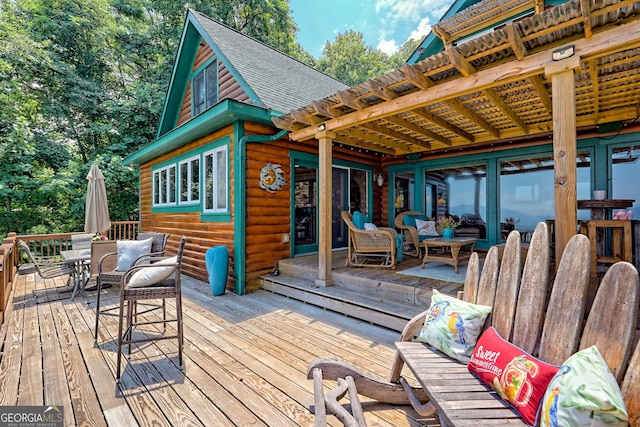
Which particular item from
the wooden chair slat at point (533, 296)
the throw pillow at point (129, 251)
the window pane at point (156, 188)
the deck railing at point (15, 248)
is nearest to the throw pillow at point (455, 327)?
the wooden chair slat at point (533, 296)

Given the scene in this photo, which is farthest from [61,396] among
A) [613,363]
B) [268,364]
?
[613,363]

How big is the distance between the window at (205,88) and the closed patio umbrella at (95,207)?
2.87m

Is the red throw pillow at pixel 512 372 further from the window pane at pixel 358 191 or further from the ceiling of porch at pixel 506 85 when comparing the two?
the window pane at pixel 358 191

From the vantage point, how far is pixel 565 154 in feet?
6.95

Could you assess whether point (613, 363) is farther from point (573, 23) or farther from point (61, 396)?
point (61, 396)

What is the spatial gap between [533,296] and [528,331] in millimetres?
185

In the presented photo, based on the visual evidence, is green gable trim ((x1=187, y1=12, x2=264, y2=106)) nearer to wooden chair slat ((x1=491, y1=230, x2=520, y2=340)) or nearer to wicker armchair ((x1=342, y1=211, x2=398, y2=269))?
wicker armchair ((x1=342, y1=211, x2=398, y2=269))

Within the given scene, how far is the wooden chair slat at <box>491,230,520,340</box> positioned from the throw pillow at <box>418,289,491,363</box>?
7 centimetres

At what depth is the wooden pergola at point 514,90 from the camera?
2082mm

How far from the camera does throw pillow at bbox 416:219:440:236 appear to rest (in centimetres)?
555

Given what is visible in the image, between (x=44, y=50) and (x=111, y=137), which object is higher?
(x=44, y=50)

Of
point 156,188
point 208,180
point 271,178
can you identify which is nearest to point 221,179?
point 208,180

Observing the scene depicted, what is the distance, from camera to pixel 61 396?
203 centimetres

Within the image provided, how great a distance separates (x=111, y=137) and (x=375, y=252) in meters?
13.3
